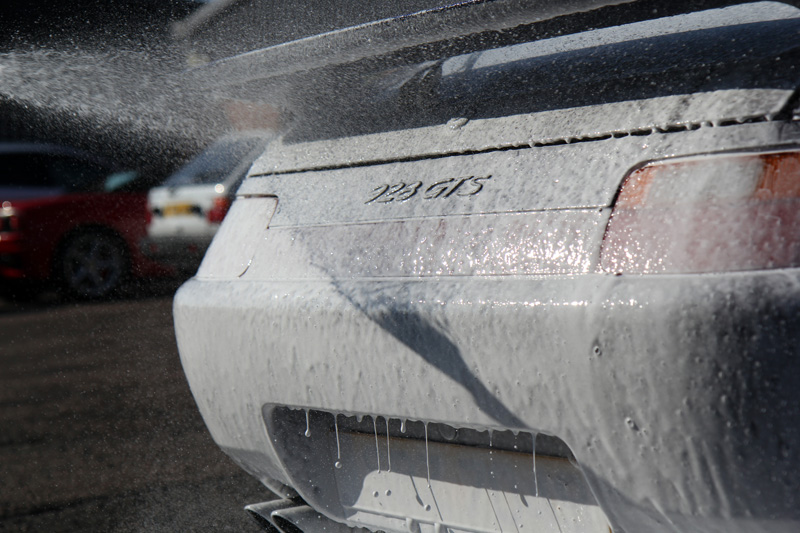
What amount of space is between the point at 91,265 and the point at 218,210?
58.0 inches

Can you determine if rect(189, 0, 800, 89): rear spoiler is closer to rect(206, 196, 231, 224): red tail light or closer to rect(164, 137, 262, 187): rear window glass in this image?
rect(206, 196, 231, 224): red tail light

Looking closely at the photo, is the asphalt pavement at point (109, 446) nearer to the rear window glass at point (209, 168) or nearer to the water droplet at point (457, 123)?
the water droplet at point (457, 123)

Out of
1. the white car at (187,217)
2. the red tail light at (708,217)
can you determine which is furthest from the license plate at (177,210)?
the red tail light at (708,217)

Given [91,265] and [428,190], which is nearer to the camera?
[428,190]

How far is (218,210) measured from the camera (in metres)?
8.70

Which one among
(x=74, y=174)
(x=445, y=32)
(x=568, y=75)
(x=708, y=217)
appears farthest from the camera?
(x=74, y=174)

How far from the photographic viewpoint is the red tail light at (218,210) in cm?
864

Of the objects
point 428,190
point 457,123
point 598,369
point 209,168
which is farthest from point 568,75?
point 209,168

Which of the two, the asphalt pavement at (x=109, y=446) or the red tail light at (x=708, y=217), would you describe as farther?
the asphalt pavement at (x=109, y=446)

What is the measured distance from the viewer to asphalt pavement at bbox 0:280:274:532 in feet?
8.98

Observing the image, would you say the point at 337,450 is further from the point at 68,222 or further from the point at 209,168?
the point at 209,168

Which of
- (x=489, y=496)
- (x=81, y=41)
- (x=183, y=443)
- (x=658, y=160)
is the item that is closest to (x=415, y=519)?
(x=489, y=496)

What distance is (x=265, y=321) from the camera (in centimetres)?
176

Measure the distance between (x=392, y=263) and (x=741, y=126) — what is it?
2.32 feet
